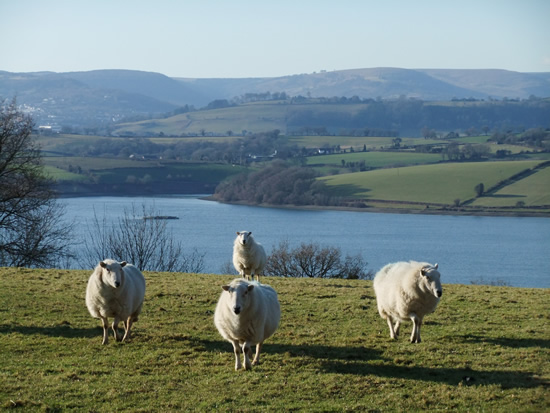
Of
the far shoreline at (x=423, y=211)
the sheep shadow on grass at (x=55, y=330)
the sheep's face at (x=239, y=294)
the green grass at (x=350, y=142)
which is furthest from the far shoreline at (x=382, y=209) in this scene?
the sheep's face at (x=239, y=294)

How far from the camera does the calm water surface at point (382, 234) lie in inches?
2191

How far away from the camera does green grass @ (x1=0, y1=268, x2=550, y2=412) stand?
8.58 meters

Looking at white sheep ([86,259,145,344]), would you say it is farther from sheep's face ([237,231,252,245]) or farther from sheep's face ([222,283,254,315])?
sheep's face ([237,231,252,245])

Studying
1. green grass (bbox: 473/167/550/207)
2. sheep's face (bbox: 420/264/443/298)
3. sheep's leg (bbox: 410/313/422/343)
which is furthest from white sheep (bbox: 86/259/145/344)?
green grass (bbox: 473/167/550/207)

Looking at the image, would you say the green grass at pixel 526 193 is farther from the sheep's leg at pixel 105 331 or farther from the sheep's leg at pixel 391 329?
the sheep's leg at pixel 105 331

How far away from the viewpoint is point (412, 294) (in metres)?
11.1

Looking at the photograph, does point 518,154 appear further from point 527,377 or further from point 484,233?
point 527,377

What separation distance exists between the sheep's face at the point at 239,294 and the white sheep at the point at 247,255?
737 cm

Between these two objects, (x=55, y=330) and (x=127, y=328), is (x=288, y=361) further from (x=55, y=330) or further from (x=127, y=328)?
(x=55, y=330)

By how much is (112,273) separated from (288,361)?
316 cm

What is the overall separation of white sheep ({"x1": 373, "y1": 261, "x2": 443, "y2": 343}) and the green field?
293ft

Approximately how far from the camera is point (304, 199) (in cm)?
11025

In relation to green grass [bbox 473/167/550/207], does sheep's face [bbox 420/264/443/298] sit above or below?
→ above

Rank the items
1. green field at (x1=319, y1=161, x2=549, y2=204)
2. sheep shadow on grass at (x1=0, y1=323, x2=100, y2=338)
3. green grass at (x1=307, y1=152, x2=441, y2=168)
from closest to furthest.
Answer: sheep shadow on grass at (x1=0, y1=323, x2=100, y2=338), green field at (x1=319, y1=161, x2=549, y2=204), green grass at (x1=307, y1=152, x2=441, y2=168)
